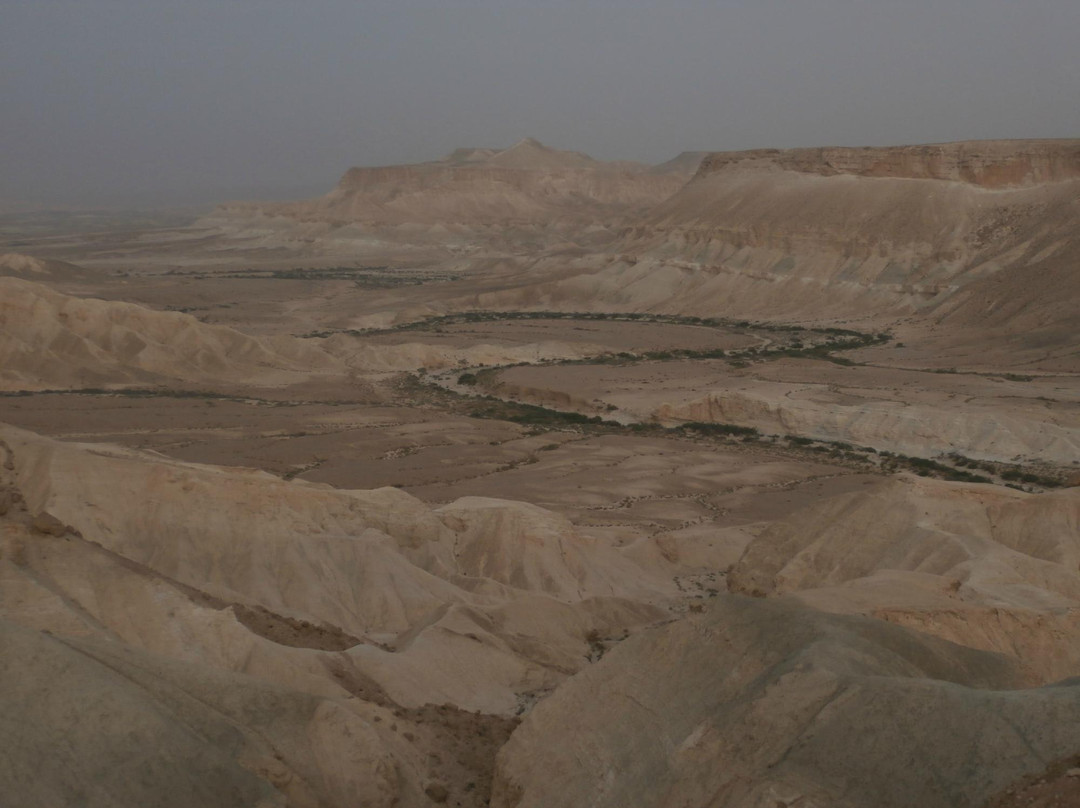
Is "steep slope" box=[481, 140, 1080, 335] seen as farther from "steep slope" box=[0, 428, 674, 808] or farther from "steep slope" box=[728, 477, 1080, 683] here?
"steep slope" box=[0, 428, 674, 808]

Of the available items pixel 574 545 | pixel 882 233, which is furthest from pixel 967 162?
pixel 574 545

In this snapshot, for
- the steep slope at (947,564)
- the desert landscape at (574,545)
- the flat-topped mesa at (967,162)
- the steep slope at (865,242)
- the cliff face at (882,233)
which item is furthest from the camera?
the flat-topped mesa at (967,162)

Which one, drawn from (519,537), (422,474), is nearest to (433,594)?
(519,537)

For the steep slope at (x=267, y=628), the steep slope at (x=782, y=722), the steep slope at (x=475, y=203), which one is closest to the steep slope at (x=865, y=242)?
the steep slope at (x=267, y=628)

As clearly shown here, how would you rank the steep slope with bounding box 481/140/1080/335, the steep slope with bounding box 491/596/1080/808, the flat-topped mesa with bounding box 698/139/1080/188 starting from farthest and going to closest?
the flat-topped mesa with bounding box 698/139/1080/188, the steep slope with bounding box 481/140/1080/335, the steep slope with bounding box 491/596/1080/808

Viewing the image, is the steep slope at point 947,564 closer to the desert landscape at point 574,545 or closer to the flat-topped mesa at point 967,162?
the desert landscape at point 574,545

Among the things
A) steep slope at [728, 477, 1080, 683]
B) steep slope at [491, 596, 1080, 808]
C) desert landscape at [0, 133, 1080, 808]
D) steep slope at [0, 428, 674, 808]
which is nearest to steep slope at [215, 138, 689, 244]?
desert landscape at [0, 133, 1080, 808]
